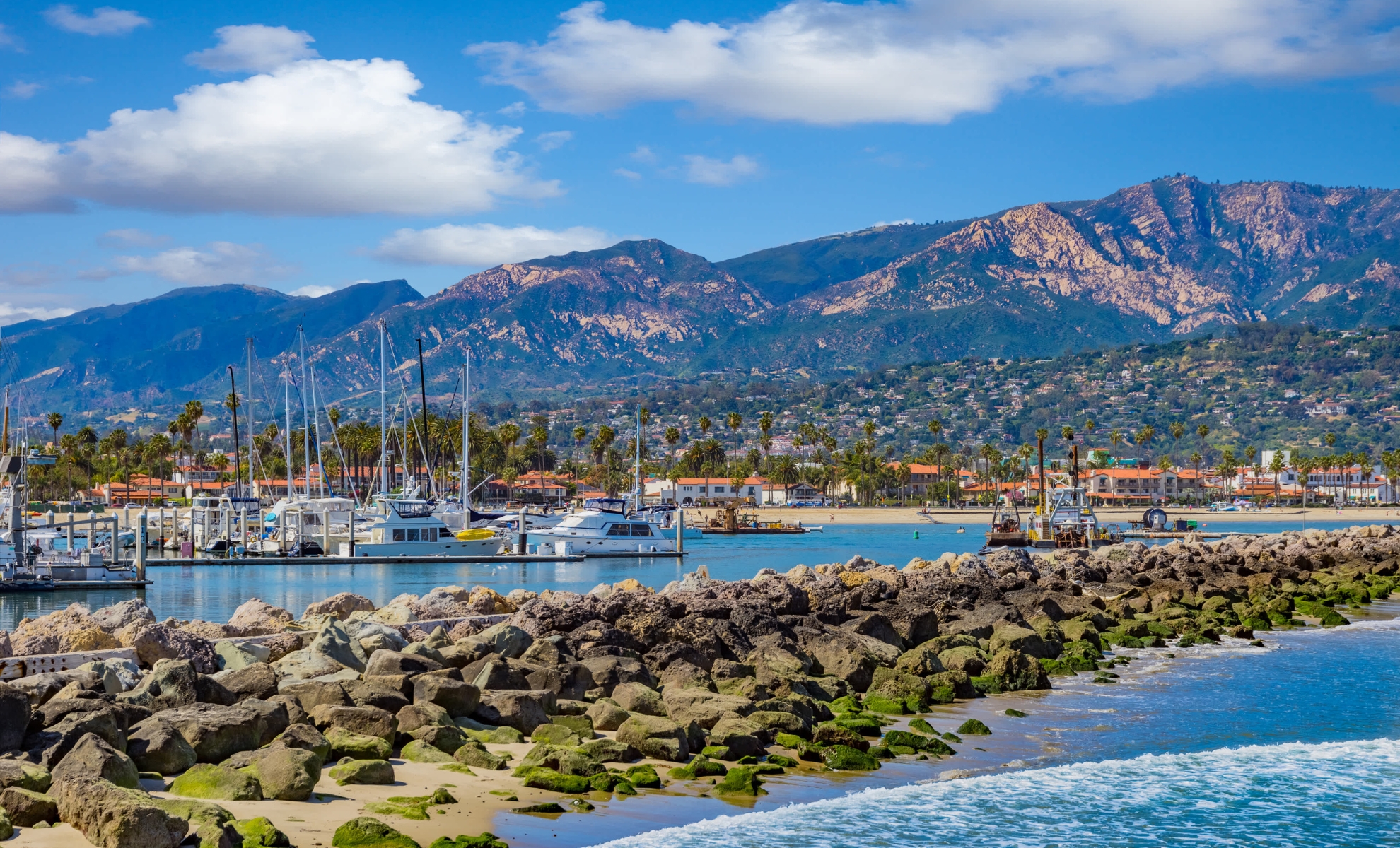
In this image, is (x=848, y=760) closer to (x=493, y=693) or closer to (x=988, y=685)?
(x=493, y=693)

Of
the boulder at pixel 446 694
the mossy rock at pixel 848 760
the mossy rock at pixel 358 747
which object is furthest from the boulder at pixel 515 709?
the mossy rock at pixel 848 760

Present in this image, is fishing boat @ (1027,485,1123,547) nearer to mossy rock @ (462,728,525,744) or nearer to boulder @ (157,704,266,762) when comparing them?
mossy rock @ (462,728,525,744)

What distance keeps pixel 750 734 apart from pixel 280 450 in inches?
7375

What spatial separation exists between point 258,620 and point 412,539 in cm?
4341

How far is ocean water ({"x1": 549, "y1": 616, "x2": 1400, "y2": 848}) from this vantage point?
11781 millimetres

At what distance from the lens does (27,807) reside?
10141 millimetres

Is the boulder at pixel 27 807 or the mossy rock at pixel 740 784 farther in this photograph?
the mossy rock at pixel 740 784

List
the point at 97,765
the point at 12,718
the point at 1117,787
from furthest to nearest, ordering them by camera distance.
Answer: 1. the point at 1117,787
2. the point at 12,718
3. the point at 97,765

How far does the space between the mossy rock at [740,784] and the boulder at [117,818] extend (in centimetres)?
508

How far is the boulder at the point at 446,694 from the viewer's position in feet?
47.8

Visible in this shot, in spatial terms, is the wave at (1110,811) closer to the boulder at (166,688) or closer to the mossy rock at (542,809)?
the mossy rock at (542,809)

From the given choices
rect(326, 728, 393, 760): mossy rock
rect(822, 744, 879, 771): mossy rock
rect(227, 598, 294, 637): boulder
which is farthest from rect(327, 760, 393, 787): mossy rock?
rect(227, 598, 294, 637): boulder

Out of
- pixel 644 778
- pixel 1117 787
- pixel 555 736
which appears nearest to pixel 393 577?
pixel 555 736

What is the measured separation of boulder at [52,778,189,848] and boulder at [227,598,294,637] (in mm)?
9144
